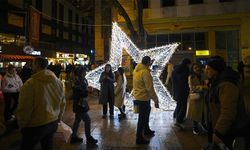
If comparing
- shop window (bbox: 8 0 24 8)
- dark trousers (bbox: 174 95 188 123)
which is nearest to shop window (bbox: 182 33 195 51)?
shop window (bbox: 8 0 24 8)

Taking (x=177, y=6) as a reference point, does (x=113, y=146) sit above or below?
below

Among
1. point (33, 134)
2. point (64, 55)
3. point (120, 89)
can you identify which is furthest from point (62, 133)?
point (64, 55)

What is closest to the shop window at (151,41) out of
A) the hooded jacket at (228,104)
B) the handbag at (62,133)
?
the handbag at (62,133)

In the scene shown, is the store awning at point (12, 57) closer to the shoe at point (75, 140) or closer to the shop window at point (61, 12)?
the shop window at point (61, 12)

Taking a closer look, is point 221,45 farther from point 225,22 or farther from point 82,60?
point 82,60

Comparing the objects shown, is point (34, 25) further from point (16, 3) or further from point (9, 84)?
point (16, 3)

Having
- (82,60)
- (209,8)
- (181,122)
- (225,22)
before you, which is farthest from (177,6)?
(82,60)

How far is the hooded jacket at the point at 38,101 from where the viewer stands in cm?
363

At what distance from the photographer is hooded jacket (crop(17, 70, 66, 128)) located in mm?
3635

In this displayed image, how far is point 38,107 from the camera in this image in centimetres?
373

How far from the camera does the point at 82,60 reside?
5069 cm

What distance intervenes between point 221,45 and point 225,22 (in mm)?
2618

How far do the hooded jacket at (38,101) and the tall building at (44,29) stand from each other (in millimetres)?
15926

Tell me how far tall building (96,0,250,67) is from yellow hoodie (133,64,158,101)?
16375 millimetres
